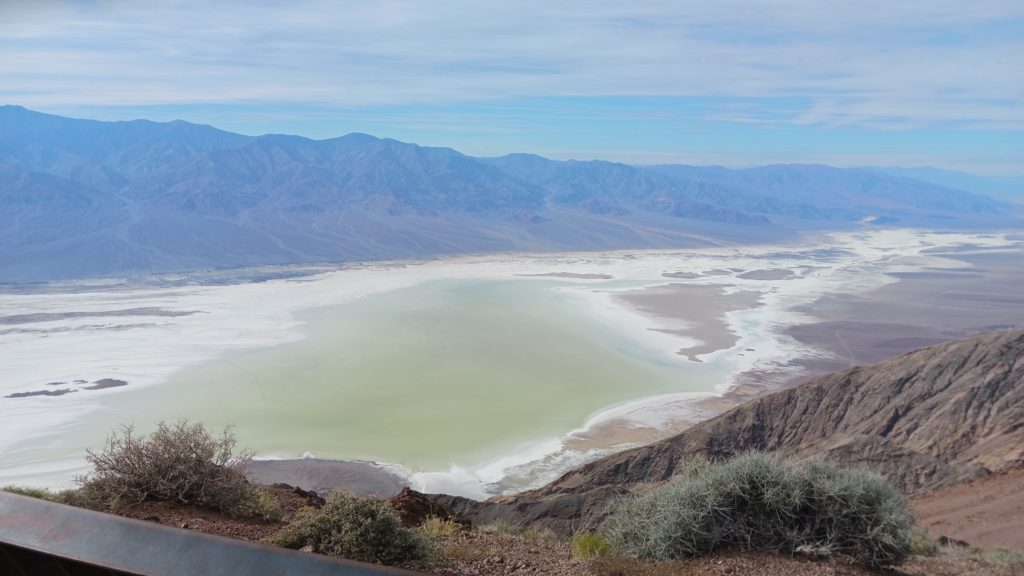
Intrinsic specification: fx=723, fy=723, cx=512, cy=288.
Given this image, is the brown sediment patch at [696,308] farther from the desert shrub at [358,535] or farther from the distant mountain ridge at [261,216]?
the distant mountain ridge at [261,216]

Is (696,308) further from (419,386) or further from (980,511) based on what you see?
(980,511)

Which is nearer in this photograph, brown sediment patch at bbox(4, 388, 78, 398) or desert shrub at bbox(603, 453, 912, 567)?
desert shrub at bbox(603, 453, 912, 567)

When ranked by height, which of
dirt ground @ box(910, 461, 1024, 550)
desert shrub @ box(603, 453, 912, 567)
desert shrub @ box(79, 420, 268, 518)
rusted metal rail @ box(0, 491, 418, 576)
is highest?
rusted metal rail @ box(0, 491, 418, 576)

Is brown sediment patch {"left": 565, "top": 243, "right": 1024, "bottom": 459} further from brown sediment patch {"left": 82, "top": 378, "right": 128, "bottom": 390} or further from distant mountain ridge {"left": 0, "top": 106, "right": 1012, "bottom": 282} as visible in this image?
distant mountain ridge {"left": 0, "top": 106, "right": 1012, "bottom": 282}

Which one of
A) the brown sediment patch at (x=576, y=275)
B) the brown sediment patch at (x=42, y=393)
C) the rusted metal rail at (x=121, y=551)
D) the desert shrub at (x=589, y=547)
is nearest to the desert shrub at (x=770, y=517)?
the desert shrub at (x=589, y=547)

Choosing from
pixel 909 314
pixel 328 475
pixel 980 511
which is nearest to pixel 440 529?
pixel 980 511

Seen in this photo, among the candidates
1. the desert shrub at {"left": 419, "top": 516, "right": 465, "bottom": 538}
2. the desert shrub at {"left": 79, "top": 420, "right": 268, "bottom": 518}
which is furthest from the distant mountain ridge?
the desert shrub at {"left": 419, "top": 516, "right": 465, "bottom": 538}
